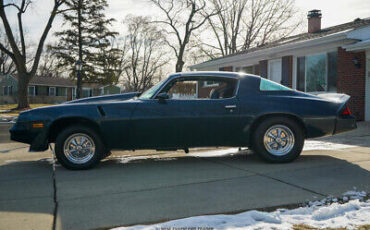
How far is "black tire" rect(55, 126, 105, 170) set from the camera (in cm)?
498

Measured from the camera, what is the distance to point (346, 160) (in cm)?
529

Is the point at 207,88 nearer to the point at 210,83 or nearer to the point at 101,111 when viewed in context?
the point at 210,83

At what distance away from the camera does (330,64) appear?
1245 cm

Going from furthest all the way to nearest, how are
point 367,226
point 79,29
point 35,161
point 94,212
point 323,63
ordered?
point 79,29 < point 323,63 < point 35,161 < point 94,212 < point 367,226

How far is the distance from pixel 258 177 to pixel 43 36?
→ 27697 mm

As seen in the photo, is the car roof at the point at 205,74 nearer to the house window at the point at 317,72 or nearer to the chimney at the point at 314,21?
the house window at the point at 317,72

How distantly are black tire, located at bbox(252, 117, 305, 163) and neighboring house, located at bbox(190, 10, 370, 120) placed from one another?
699cm

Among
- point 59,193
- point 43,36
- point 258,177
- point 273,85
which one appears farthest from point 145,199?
point 43,36

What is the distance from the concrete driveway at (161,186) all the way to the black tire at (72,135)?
0.45 feet

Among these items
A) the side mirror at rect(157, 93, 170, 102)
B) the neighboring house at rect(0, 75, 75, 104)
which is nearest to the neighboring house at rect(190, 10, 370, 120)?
the side mirror at rect(157, 93, 170, 102)

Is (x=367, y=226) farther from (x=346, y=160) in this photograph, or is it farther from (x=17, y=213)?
(x=17, y=213)

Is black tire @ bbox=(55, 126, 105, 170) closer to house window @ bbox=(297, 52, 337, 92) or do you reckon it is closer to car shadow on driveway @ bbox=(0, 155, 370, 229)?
car shadow on driveway @ bbox=(0, 155, 370, 229)

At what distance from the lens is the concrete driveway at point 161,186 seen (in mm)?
3143

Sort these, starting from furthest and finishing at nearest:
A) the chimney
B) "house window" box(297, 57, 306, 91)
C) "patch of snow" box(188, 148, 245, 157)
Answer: the chimney < "house window" box(297, 57, 306, 91) < "patch of snow" box(188, 148, 245, 157)
